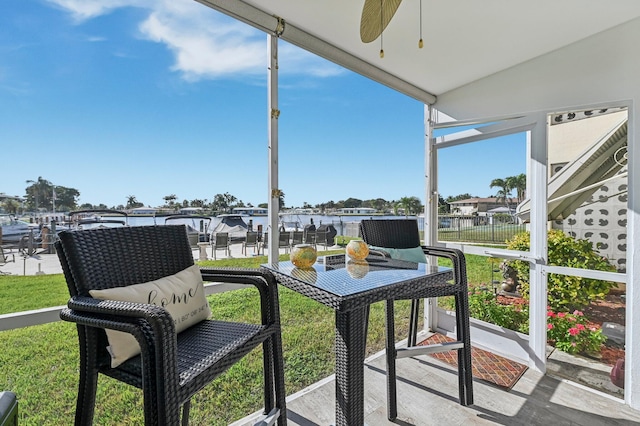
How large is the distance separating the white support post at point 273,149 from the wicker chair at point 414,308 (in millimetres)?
821

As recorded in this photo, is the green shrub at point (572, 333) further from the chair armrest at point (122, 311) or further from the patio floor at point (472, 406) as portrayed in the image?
the chair armrest at point (122, 311)

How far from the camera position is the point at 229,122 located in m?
2.74

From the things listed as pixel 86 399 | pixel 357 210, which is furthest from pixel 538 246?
pixel 86 399

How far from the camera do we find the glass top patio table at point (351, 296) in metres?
1.32

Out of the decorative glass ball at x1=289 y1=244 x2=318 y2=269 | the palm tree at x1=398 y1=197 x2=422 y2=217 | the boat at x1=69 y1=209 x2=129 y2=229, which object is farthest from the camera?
the palm tree at x1=398 y1=197 x2=422 y2=217

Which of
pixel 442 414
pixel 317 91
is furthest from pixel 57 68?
pixel 442 414

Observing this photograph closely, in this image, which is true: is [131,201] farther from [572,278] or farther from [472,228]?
[572,278]

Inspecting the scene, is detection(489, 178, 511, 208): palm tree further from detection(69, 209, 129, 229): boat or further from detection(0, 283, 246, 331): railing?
detection(0, 283, 246, 331): railing

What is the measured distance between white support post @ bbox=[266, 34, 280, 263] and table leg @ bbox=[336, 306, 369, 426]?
828 mm

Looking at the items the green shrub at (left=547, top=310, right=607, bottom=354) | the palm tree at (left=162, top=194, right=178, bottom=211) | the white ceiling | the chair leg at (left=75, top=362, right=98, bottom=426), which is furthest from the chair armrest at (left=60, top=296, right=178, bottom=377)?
the green shrub at (left=547, top=310, right=607, bottom=354)

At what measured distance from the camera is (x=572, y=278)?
2480mm

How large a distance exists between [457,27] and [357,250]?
5.35ft

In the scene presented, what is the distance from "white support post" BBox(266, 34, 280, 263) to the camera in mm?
2100

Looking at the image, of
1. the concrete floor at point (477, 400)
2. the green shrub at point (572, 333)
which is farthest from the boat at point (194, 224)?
the green shrub at point (572, 333)
